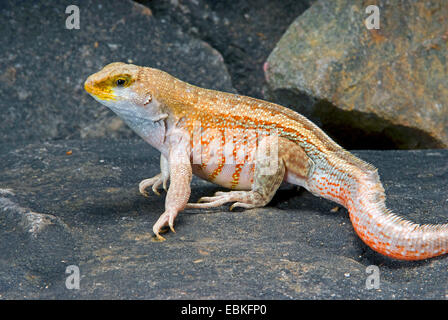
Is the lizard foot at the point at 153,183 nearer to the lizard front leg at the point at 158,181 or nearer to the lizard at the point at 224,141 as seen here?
the lizard front leg at the point at 158,181

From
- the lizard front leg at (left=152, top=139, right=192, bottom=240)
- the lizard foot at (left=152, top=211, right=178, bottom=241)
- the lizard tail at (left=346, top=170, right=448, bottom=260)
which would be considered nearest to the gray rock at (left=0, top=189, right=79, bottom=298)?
the lizard foot at (left=152, top=211, right=178, bottom=241)

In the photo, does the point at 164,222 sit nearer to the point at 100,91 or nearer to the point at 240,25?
the point at 100,91

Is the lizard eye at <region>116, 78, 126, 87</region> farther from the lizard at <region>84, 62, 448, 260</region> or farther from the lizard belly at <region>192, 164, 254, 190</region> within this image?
the lizard belly at <region>192, 164, 254, 190</region>

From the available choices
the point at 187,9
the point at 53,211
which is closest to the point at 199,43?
the point at 187,9

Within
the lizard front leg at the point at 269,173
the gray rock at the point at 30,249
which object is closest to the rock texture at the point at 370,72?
the lizard front leg at the point at 269,173

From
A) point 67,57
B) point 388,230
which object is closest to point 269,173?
point 388,230

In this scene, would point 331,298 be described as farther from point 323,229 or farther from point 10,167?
point 10,167
